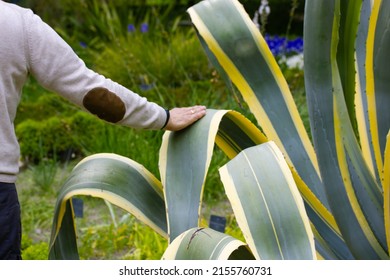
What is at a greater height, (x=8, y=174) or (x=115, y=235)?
(x=8, y=174)

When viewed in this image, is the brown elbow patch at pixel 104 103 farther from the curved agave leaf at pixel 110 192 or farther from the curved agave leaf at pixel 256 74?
the curved agave leaf at pixel 256 74

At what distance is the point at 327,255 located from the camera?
→ 2.05 metres

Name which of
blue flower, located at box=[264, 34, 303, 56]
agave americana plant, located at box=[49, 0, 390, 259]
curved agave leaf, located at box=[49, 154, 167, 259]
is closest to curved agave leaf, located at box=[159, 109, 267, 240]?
agave americana plant, located at box=[49, 0, 390, 259]

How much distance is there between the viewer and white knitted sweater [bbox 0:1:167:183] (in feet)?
6.34

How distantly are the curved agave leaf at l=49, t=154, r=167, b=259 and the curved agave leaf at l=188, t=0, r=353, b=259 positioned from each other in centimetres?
36

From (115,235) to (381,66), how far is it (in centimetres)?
200

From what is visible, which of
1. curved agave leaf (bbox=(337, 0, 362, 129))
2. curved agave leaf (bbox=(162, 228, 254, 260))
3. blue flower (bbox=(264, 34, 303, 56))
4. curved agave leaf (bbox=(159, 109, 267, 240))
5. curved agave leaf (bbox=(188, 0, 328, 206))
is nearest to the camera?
curved agave leaf (bbox=(162, 228, 254, 260))

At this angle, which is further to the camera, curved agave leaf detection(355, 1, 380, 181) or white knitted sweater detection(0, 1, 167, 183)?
curved agave leaf detection(355, 1, 380, 181)

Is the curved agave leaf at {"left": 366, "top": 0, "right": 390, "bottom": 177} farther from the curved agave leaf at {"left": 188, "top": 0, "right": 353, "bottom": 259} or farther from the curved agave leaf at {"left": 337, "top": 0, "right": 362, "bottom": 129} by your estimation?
the curved agave leaf at {"left": 188, "top": 0, "right": 353, "bottom": 259}

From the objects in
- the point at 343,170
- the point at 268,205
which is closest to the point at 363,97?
the point at 343,170

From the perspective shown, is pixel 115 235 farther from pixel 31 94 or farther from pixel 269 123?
pixel 31 94

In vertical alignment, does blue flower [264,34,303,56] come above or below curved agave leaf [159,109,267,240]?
below

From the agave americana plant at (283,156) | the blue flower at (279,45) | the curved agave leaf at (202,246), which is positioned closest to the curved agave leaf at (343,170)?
the agave americana plant at (283,156)
